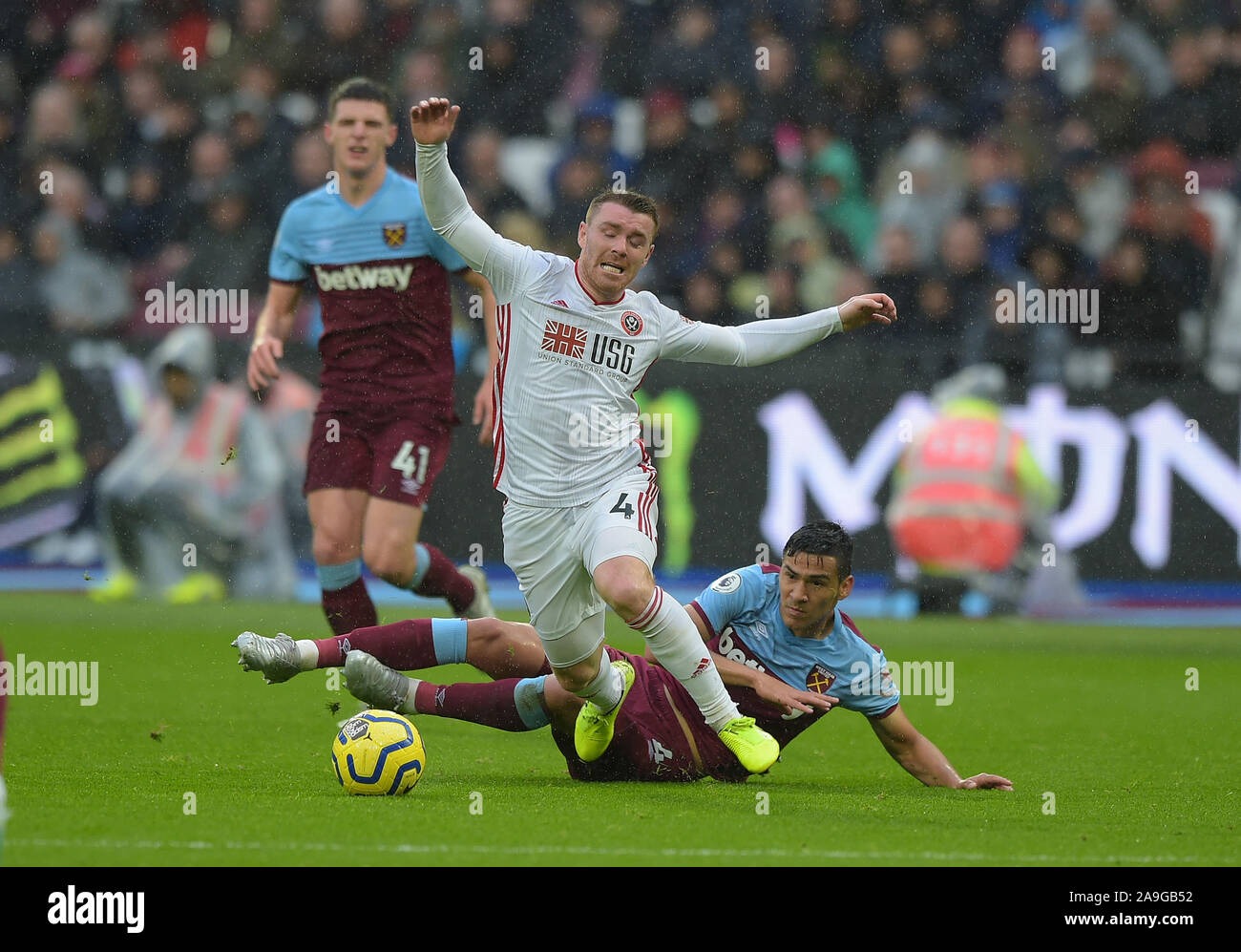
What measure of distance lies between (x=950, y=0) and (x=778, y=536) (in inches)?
203

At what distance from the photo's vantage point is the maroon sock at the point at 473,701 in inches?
237

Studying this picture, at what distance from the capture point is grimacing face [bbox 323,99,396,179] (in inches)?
289

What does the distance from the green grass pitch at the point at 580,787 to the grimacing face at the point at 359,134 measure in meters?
2.35

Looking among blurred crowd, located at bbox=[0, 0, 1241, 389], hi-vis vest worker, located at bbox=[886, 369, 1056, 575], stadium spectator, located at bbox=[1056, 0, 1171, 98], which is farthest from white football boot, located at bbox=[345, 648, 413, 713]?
stadium spectator, located at bbox=[1056, 0, 1171, 98]

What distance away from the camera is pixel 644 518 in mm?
5656

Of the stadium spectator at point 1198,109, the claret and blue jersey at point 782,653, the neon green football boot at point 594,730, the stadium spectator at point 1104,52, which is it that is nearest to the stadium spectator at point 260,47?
the stadium spectator at point 1104,52

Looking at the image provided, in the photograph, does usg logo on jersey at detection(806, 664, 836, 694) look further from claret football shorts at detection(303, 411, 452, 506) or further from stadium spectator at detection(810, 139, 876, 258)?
stadium spectator at detection(810, 139, 876, 258)

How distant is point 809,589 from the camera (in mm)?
5746

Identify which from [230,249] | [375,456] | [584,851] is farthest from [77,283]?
[584,851]

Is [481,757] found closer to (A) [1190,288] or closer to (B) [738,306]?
(B) [738,306]

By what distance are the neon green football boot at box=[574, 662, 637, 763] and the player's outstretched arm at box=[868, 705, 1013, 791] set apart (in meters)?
0.88

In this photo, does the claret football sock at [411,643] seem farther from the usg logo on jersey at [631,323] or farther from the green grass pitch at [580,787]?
the usg logo on jersey at [631,323]

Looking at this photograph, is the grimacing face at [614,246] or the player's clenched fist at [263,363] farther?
the player's clenched fist at [263,363]

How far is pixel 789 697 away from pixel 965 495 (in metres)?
6.23
